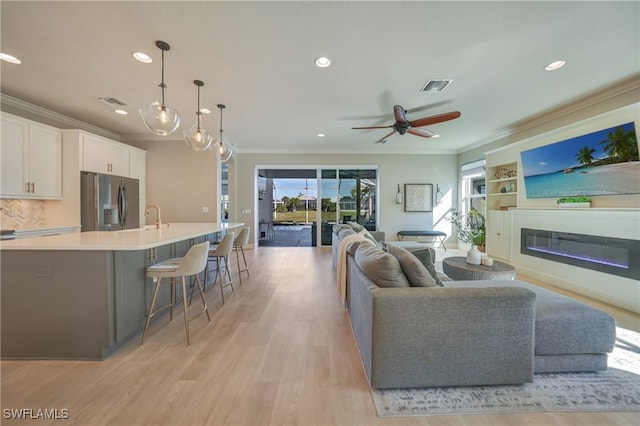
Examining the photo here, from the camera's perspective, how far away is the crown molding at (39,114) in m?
3.44

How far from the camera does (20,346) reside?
189 cm

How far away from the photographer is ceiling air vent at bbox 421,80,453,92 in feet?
9.71

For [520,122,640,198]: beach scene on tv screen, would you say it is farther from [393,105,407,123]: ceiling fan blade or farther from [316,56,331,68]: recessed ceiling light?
[316,56,331,68]: recessed ceiling light

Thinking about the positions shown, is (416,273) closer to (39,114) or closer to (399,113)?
(399,113)

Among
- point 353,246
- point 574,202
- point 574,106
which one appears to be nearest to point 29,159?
point 353,246

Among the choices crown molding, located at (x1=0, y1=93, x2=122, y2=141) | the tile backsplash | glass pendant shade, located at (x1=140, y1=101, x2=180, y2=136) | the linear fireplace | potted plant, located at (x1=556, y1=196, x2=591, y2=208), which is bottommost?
the linear fireplace

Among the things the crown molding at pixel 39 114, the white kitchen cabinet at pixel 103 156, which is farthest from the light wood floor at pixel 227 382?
the crown molding at pixel 39 114

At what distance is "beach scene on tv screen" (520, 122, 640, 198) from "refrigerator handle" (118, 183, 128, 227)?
7.41m

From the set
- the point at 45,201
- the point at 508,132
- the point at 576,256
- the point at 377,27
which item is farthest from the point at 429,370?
the point at 45,201

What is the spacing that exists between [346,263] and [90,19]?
10.4 feet

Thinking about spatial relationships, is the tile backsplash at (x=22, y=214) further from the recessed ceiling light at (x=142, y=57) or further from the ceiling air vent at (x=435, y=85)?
the ceiling air vent at (x=435, y=85)

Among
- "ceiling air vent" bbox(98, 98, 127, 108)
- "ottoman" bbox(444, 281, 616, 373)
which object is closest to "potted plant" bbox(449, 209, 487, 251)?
"ottoman" bbox(444, 281, 616, 373)

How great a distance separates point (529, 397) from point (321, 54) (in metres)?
3.19

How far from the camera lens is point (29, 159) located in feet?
11.2
